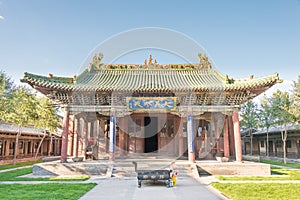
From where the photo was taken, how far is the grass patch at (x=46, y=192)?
680 cm

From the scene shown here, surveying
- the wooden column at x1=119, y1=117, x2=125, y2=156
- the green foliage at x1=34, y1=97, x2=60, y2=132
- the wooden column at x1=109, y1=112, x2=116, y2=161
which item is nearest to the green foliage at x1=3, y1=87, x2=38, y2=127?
the green foliage at x1=34, y1=97, x2=60, y2=132

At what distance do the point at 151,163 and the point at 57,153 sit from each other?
2206 cm

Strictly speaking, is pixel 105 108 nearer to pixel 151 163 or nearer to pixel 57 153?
pixel 151 163

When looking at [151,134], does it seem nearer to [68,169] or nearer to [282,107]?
[68,169]

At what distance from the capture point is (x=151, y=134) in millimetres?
16219

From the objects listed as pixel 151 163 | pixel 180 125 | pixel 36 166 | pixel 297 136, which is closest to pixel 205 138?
pixel 180 125

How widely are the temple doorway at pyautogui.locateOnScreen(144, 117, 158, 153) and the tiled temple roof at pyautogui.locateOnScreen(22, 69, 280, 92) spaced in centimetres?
307

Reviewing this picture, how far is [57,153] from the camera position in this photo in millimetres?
29984

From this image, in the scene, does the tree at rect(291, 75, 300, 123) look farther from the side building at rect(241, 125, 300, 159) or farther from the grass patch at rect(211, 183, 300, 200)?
the grass patch at rect(211, 183, 300, 200)

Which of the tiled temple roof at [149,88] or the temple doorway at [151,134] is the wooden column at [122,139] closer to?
the temple doorway at [151,134]

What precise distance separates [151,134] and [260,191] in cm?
947

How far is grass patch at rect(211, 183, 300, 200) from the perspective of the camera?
6719 mm

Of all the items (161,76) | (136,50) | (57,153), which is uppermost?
(136,50)

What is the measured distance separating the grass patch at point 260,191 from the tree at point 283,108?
13.0 metres
